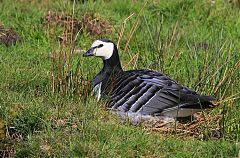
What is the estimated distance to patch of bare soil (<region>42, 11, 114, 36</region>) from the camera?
1088cm

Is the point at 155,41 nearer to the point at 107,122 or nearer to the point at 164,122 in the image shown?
the point at 164,122

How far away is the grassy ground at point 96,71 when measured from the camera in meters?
6.27

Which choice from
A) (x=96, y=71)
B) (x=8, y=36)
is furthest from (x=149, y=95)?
(x=8, y=36)

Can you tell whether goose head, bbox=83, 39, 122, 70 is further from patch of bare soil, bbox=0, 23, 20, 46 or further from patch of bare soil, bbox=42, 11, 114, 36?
patch of bare soil, bbox=42, 11, 114, 36

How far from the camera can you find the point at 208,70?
27.0ft

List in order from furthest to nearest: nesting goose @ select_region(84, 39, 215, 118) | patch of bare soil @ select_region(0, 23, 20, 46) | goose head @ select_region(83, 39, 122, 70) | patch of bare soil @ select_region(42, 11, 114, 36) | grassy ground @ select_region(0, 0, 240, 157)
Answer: patch of bare soil @ select_region(42, 11, 114, 36) < patch of bare soil @ select_region(0, 23, 20, 46) < goose head @ select_region(83, 39, 122, 70) < nesting goose @ select_region(84, 39, 215, 118) < grassy ground @ select_region(0, 0, 240, 157)

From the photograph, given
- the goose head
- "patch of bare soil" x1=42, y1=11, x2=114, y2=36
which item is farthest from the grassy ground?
the goose head

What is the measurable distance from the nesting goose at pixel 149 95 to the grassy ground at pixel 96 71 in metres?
0.26

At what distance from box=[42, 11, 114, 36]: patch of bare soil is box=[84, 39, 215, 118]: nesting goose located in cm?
316

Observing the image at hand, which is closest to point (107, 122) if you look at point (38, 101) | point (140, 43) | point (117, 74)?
point (38, 101)

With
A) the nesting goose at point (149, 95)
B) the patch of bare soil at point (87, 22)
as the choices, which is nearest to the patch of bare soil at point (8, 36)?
→ the patch of bare soil at point (87, 22)

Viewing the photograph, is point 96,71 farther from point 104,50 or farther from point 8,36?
point 8,36

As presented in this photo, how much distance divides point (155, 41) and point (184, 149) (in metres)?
3.27

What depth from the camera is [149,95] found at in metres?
7.34
